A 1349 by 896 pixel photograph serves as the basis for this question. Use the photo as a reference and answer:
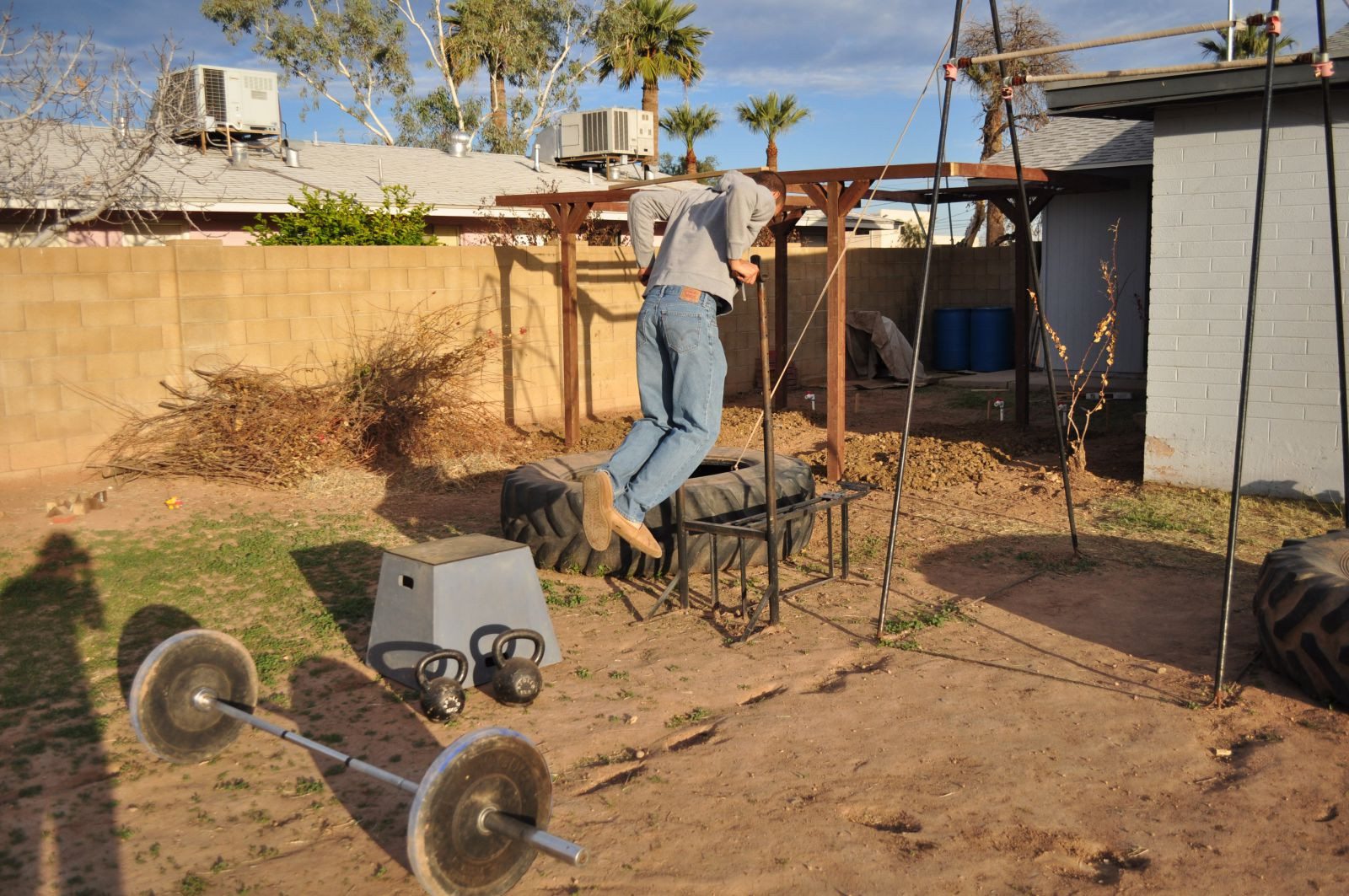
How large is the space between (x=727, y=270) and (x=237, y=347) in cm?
664

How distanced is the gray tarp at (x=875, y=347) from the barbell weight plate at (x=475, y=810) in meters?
15.3

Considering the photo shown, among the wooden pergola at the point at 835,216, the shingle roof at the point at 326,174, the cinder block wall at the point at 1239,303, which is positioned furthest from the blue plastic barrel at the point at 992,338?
the cinder block wall at the point at 1239,303

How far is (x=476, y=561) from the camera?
16.1ft

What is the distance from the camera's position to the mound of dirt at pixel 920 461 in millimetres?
9673

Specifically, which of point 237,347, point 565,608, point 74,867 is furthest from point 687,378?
point 237,347

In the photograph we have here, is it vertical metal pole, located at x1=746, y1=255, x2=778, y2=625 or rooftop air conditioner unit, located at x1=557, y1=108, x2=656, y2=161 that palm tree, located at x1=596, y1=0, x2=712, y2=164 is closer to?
rooftop air conditioner unit, located at x1=557, y1=108, x2=656, y2=161

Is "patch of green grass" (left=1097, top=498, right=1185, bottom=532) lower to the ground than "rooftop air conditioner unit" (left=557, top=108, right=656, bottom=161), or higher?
lower

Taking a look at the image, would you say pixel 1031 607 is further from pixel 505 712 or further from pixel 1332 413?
pixel 1332 413

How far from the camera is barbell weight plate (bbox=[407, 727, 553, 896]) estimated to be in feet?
10.00

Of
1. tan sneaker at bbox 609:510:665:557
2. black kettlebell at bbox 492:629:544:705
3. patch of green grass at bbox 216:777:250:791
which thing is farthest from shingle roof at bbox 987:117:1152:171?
patch of green grass at bbox 216:777:250:791

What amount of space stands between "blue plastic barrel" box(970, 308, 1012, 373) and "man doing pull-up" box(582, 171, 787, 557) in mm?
14444

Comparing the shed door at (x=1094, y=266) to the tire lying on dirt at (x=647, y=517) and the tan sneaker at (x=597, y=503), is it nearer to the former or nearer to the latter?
the tire lying on dirt at (x=647, y=517)

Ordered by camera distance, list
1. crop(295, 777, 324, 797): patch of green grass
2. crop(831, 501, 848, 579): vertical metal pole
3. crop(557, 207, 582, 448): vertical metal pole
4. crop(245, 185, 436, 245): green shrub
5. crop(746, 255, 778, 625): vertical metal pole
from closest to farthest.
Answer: crop(295, 777, 324, 797): patch of green grass < crop(746, 255, 778, 625): vertical metal pole < crop(831, 501, 848, 579): vertical metal pole < crop(557, 207, 582, 448): vertical metal pole < crop(245, 185, 436, 245): green shrub

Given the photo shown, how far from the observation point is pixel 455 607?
4.83 metres
